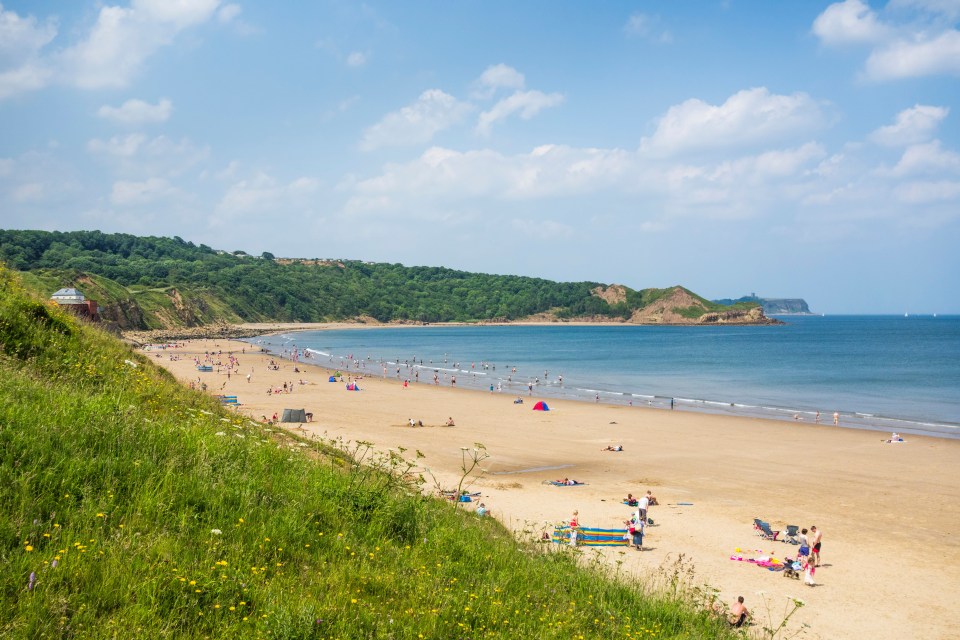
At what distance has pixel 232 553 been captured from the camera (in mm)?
4871

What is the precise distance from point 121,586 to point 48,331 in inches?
300

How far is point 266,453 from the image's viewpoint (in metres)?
7.02

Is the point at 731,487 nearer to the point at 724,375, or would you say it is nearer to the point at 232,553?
the point at 232,553

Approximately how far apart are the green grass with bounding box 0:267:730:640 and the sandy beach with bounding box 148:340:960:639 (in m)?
7.55

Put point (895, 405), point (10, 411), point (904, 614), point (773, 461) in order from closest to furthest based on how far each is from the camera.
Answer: point (10, 411), point (904, 614), point (773, 461), point (895, 405)

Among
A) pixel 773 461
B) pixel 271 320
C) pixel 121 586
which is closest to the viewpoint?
pixel 121 586

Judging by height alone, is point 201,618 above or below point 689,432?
above

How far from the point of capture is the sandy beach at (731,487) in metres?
13.9

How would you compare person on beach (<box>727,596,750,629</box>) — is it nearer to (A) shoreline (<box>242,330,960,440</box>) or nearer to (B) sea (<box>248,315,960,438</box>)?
(A) shoreline (<box>242,330,960,440</box>)

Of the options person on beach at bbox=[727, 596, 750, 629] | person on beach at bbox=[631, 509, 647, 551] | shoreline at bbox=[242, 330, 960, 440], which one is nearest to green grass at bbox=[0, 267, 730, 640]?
person on beach at bbox=[727, 596, 750, 629]

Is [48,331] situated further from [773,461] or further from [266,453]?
[773,461]

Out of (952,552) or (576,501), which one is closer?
(952,552)

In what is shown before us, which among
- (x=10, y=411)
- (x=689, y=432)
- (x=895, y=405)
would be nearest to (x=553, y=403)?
(x=689, y=432)

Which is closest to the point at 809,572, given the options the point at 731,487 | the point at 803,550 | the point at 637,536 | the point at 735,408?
the point at 803,550
